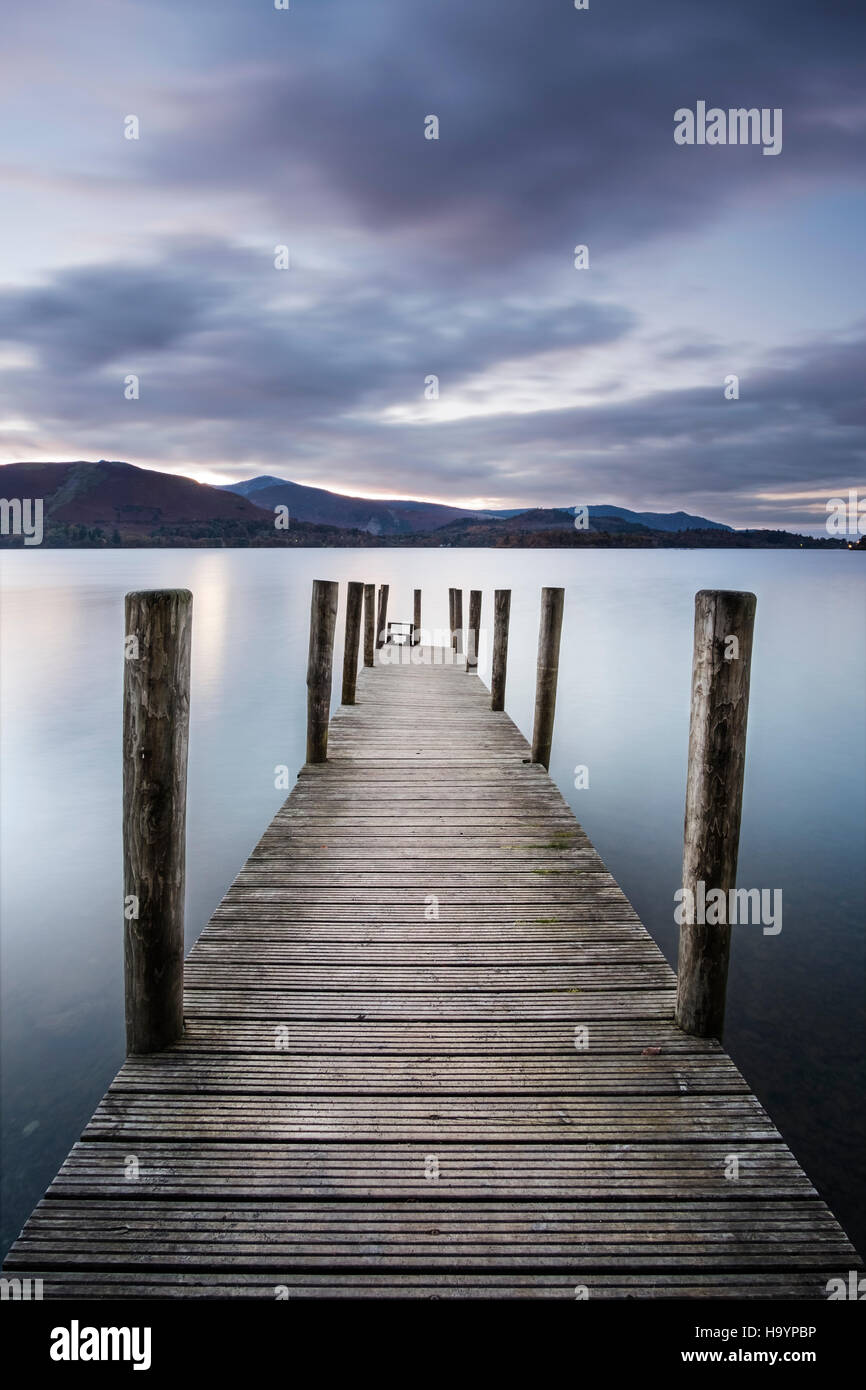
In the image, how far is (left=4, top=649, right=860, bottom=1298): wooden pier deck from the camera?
8.04 feet

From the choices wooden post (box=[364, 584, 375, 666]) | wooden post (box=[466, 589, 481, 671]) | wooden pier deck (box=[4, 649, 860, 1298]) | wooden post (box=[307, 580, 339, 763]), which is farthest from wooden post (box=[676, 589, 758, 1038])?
wooden post (box=[364, 584, 375, 666])

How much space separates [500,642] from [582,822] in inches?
117

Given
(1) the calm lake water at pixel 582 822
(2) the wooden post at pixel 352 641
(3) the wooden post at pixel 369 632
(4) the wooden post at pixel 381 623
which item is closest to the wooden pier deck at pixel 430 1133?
(1) the calm lake water at pixel 582 822

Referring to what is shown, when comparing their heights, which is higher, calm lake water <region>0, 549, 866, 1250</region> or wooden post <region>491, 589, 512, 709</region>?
wooden post <region>491, 589, 512, 709</region>

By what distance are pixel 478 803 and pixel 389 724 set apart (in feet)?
12.9

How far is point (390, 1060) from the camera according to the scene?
3467mm

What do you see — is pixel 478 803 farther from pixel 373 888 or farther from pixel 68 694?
pixel 68 694

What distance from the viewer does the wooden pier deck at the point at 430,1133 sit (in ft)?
8.04

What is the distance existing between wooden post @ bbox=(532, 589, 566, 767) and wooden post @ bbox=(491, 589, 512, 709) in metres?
2.03

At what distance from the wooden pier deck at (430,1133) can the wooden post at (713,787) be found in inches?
11.4

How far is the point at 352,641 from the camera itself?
12648 mm

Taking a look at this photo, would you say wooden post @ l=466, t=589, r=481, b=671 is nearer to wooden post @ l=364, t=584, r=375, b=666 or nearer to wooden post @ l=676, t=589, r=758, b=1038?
wooden post @ l=364, t=584, r=375, b=666

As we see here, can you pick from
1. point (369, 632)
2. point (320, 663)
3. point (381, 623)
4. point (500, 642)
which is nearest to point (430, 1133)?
point (320, 663)
